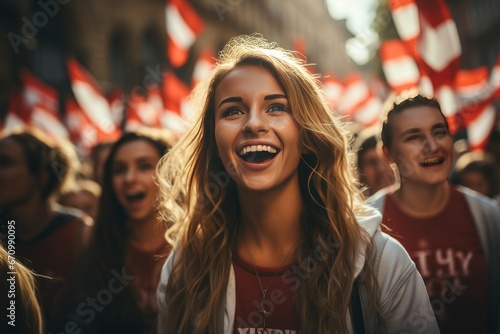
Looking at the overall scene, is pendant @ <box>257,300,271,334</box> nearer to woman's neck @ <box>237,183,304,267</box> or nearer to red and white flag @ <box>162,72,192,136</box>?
woman's neck @ <box>237,183,304,267</box>

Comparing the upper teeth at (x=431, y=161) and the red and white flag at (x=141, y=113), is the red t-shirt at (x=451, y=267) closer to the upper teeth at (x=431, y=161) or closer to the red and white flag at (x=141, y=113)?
the upper teeth at (x=431, y=161)

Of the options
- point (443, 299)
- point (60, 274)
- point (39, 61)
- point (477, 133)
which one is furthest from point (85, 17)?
point (443, 299)

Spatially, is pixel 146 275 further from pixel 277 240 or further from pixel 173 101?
pixel 173 101

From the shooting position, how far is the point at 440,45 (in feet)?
18.7

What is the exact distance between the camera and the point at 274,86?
2.50m

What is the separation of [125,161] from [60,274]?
96cm

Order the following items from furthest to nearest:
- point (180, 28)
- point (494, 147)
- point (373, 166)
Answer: point (180, 28) < point (494, 147) < point (373, 166)

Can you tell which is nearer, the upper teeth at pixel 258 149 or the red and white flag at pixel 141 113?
the upper teeth at pixel 258 149

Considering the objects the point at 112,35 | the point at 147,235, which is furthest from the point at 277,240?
the point at 112,35

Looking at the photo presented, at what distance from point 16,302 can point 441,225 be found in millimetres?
2352

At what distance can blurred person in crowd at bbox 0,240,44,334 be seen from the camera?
2035mm

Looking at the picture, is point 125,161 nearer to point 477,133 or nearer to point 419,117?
point 419,117

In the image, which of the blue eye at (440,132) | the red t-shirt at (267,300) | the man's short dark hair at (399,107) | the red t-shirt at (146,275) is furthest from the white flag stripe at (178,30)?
the red t-shirt at (267,300)

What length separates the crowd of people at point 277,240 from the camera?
226cm
